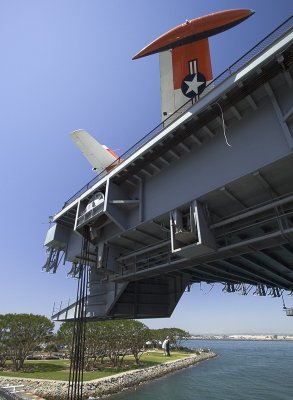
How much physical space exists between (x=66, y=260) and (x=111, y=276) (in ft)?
13.9

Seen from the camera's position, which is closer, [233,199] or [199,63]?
[233,199]

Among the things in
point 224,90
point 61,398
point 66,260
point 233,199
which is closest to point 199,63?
point 224,90

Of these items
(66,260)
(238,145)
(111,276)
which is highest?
(238,145)

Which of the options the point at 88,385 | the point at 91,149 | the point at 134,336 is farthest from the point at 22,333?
the point at 91,149

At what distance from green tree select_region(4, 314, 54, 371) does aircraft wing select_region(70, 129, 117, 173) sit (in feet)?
130

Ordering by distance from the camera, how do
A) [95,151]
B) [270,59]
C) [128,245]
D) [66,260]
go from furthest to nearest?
[95,151] < [66,260] < [128,245] < [270,59]

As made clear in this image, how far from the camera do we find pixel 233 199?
11.7 metres

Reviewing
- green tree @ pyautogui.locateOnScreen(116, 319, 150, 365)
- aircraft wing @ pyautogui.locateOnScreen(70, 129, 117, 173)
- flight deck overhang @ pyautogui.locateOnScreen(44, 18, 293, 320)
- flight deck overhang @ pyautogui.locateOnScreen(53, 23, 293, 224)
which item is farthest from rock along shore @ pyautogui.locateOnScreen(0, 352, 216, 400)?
flight deck overhang @ pyautogui.locateOnScreen(53, 23, 293, 224)

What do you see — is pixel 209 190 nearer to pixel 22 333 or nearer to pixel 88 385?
pixel 88 385

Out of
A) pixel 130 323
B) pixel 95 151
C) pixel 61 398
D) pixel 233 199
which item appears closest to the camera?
pixel 233 199

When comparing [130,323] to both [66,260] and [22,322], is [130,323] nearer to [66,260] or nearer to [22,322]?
[22,322]

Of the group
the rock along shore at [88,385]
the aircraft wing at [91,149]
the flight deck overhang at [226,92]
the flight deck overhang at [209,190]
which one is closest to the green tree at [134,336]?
the rock along shore at [88,385]

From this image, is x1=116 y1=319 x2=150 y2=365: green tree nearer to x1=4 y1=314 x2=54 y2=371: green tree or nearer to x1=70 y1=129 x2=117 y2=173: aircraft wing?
x1=4 y1=314 x2=54 y2=371: green tree

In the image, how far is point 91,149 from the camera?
71.6ft
